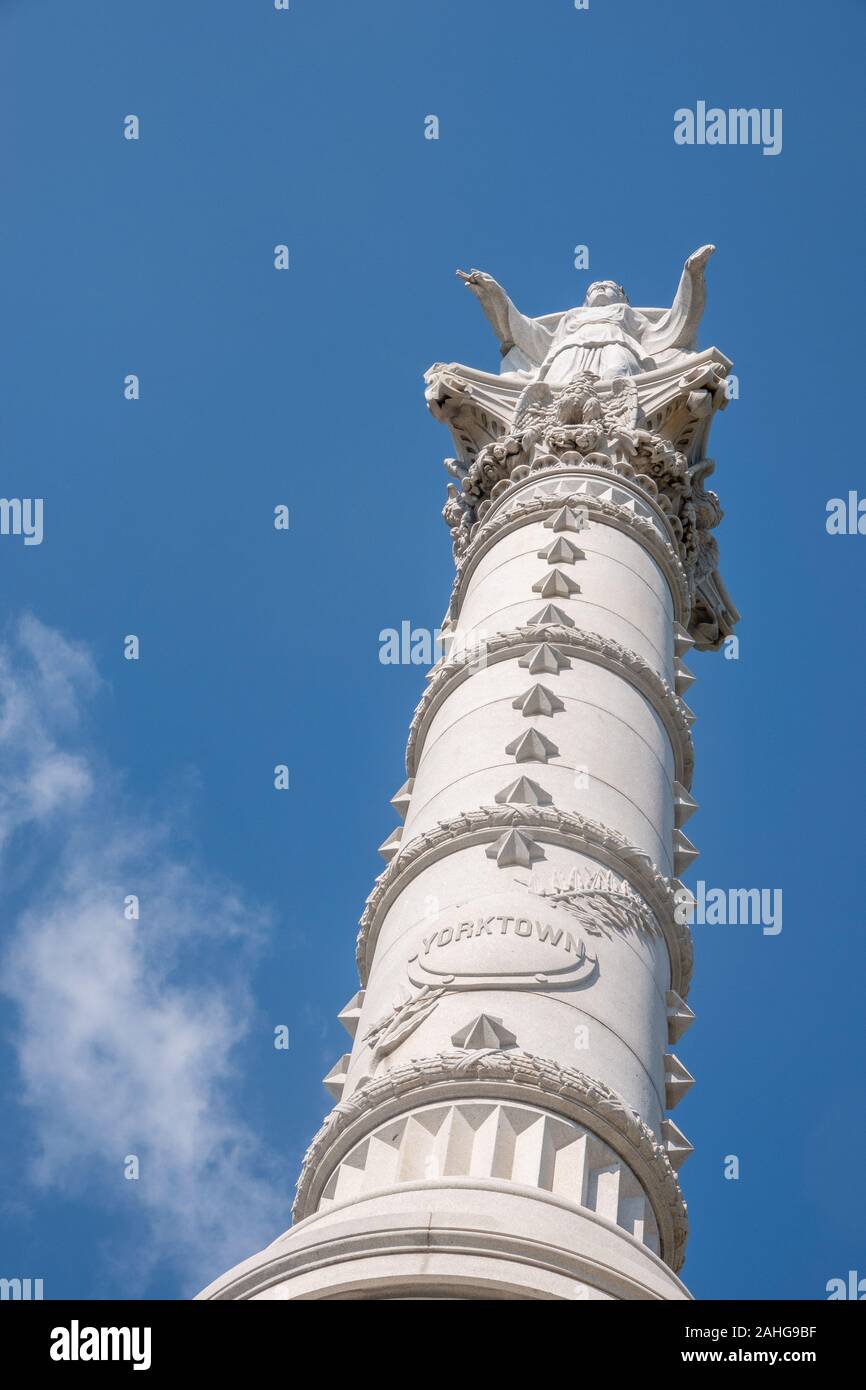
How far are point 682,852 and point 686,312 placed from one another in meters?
12.0

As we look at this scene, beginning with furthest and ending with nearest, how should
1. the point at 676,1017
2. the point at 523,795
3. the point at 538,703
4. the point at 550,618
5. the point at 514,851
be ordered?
the point at 550,618, the point at 538,703, the point at 676,1017, the point at 523,795, the point at 514,851

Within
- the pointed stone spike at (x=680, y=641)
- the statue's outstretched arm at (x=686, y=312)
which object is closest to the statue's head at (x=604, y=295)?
the statue's outstretched arm at (x=686, y=312)

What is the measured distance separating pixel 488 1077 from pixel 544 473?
37.5ft

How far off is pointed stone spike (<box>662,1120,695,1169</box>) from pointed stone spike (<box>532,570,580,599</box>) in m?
6.65

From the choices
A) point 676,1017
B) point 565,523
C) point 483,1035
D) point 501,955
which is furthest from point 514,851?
point 565,523

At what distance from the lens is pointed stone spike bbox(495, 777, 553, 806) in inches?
642

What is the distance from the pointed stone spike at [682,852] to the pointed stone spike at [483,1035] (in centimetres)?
557

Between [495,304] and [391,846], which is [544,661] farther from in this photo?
[495,304]

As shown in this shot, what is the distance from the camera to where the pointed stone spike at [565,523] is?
71.9 ft

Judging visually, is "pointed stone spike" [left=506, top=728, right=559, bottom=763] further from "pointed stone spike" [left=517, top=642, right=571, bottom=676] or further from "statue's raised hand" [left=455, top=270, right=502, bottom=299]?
"statue's raised hand" [left=455, top=270, right=502, bottom=299]

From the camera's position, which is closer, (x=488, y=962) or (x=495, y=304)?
(x=488, y=962)

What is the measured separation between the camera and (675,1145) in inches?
597
